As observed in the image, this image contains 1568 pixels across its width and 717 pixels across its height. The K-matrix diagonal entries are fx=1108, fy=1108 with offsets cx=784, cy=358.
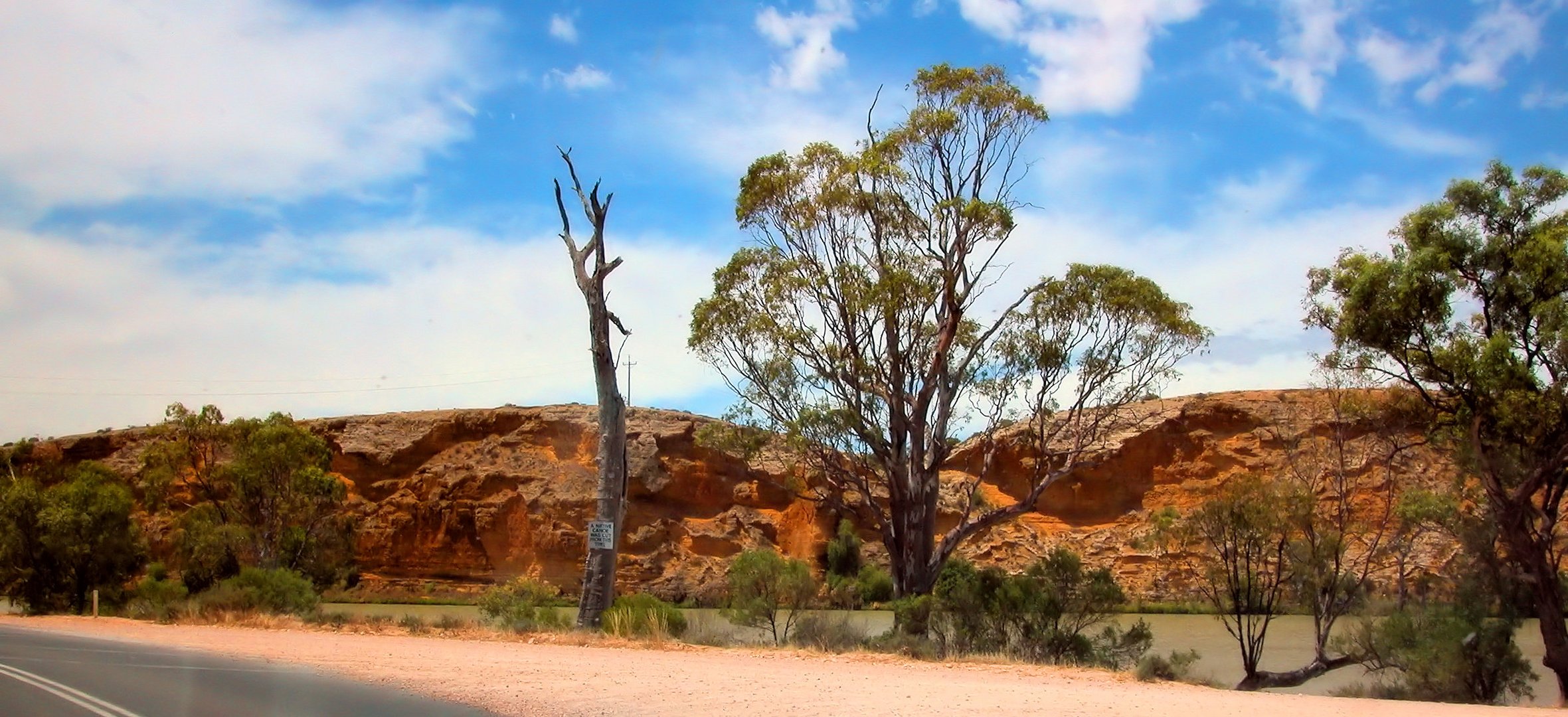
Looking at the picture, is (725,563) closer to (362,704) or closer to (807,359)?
(807,359)

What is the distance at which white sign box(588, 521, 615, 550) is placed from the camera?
19.5 metres

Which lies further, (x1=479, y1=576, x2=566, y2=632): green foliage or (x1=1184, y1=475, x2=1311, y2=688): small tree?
(x1=1184, y1=475, x2=1311, y2=688): small tree

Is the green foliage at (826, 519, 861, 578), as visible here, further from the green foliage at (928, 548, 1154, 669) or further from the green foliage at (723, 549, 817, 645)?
the green foliage at (928, 548, 1154, 669)

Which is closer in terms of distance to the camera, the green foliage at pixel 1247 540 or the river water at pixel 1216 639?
the river water at pixel 1216 639

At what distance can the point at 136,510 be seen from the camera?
5281 cm

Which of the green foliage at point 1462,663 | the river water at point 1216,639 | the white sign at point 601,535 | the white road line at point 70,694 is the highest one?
the white sign at point 601,535

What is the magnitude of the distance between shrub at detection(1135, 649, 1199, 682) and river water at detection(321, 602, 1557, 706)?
837mm

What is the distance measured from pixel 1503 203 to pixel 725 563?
36306mm

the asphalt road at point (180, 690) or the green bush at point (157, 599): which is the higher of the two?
the asphalt road at point (180, 690)

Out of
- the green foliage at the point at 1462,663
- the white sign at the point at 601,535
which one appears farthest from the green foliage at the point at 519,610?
the green foliage at the point at 1462,663

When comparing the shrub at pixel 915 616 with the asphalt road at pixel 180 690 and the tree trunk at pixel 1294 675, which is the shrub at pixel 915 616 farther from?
the asphalt road at pixel 180 690

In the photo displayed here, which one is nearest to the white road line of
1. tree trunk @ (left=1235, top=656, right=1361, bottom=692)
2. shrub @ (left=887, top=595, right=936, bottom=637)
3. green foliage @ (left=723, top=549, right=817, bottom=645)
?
green foliage @ (left=723, top=549, right=817, bottom=645)

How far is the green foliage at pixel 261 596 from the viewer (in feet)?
81.1

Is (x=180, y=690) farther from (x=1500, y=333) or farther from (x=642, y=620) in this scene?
(x=1500, y=333)
